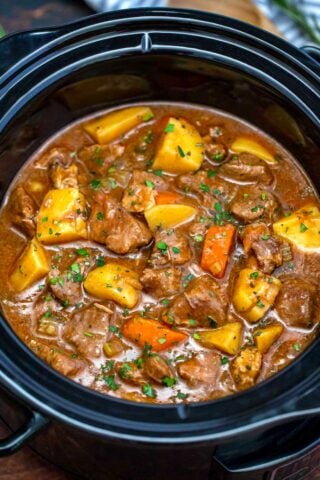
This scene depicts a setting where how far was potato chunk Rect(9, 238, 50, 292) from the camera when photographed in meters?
3.65

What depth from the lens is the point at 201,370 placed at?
3.39 meters

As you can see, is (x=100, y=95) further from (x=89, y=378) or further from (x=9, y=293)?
(x=89, y=378)

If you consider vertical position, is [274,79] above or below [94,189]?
above

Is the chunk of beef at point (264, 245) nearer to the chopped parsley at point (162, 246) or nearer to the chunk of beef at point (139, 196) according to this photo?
the chopped parsley at point (162, 246)

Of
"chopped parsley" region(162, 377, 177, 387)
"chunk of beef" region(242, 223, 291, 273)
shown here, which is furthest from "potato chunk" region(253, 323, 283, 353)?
"chopped parsley" region(162, 377, 177, 387)

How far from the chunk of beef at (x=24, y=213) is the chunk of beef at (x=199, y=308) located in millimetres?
755

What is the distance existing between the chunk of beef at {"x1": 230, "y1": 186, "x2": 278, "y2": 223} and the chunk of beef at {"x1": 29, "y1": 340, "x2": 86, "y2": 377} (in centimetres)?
100

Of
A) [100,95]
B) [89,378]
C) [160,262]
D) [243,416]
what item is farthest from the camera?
[100,95]

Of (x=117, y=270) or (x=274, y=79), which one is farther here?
(x=274, y=79)

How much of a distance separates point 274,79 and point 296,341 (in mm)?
1214

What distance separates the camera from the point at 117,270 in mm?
3635

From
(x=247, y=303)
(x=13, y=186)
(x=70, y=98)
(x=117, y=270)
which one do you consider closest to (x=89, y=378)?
(x=117, y=270)

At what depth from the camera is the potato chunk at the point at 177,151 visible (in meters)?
3.98

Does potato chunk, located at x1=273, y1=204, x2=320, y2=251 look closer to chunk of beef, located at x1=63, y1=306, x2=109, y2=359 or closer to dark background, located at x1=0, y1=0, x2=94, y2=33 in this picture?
chunk of beef, located at x1=63, y1=306, x2=109, y2=359
